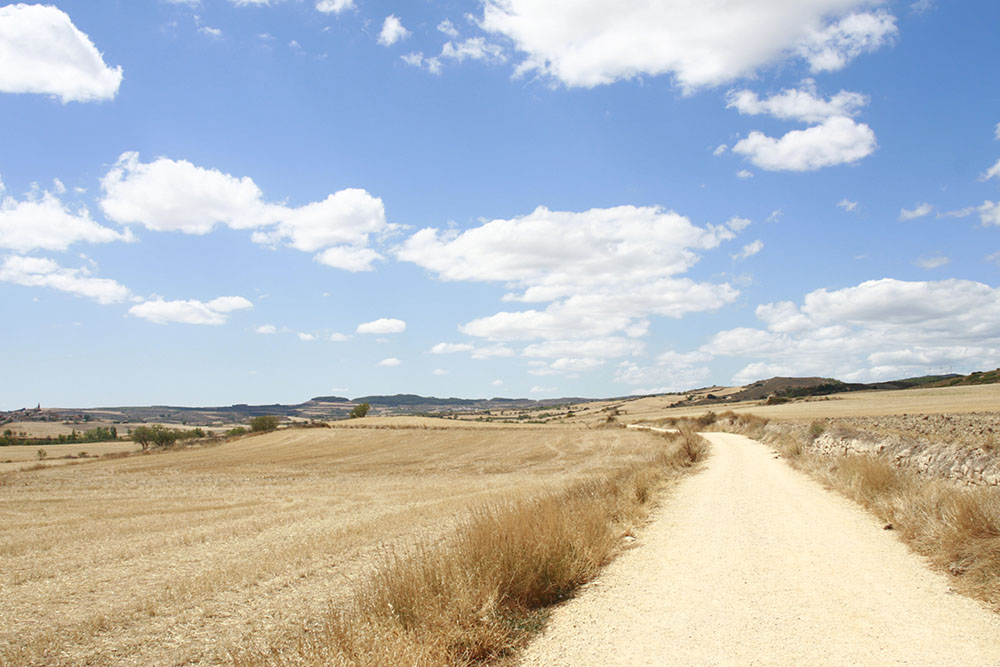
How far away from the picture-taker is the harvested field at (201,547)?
30.0 feet

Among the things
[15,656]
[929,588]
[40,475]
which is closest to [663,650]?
[929,588]

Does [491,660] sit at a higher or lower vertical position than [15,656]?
higher

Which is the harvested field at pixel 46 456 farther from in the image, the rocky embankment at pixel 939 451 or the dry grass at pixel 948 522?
the dry grass at pixel 948 522

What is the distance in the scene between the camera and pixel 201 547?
16016 millimetres

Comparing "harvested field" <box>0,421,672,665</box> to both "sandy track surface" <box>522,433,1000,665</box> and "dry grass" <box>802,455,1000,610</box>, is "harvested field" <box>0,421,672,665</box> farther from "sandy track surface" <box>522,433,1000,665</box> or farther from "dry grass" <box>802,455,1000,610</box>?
"dry grass" <box>802,455,1000,610</box>

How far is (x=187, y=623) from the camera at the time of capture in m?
9.70

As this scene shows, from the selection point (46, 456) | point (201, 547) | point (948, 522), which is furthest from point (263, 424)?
point (948, 522)

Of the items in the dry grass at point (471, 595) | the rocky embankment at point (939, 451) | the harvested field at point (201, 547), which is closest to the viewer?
the dry grass at point (471, 595)

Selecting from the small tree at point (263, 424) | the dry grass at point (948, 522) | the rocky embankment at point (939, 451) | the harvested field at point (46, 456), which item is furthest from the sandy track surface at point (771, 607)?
the small tree at point (263, 424)

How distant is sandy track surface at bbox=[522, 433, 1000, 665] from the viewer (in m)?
6.20

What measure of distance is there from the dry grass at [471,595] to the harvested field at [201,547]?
67 cm

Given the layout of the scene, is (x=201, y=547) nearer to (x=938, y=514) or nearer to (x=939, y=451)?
(x=938, y=514)

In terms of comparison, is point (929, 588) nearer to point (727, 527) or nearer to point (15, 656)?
point (727, 527)

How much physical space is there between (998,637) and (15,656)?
11.5 meters
